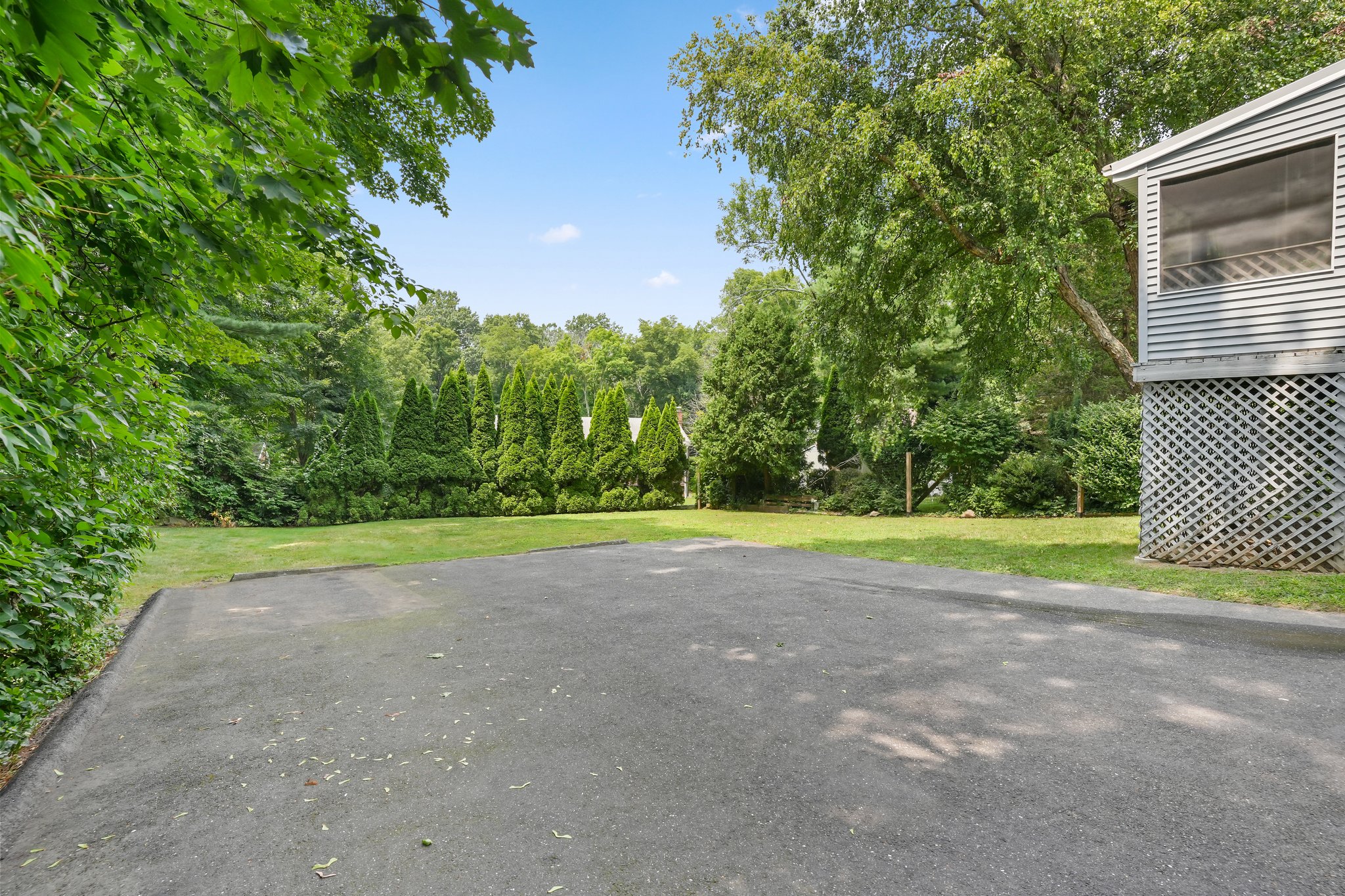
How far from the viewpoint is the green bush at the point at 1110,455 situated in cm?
1376

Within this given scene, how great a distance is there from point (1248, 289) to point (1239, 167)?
1.57 m

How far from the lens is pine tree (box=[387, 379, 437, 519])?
17297mm

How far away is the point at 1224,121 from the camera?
774 cm

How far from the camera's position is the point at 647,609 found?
621 centimetres

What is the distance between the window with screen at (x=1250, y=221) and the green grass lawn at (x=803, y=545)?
3.72 metres

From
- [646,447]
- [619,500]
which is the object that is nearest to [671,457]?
[646,447]

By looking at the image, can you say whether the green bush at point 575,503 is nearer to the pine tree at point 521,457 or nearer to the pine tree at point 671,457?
the pine tree at point 521,457

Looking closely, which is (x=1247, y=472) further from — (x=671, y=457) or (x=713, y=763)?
(x=671, y=457)

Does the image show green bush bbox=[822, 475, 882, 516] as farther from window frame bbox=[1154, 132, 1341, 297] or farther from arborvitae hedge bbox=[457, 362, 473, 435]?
arborvitae hedge bbox=[457, 362, 473, 435]

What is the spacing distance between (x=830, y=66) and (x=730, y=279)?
28.7 meters

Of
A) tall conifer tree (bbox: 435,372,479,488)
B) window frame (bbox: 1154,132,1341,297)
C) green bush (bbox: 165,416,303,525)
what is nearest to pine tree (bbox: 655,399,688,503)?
tall conifer tree (bbox: 435,372,479,488)

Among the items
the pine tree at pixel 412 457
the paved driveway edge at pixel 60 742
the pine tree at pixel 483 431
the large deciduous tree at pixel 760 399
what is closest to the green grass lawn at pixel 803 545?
the pine tree at pixel 412 457

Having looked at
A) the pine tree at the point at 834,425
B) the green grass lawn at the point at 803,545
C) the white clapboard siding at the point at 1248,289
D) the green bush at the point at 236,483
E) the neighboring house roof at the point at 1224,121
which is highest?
the neighboring house roof at the point at 1224,121

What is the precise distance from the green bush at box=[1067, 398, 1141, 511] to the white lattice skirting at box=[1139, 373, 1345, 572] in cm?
614
